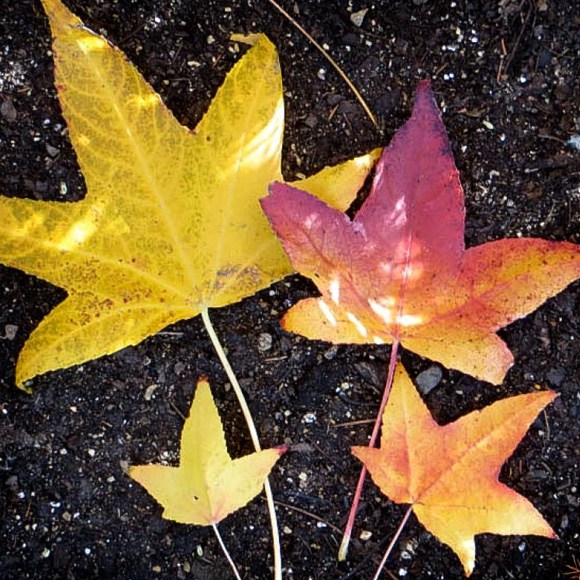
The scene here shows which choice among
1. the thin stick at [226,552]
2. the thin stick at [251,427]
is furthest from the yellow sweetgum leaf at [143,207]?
the thin stick at [226,552]

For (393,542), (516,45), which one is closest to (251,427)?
(393,542)

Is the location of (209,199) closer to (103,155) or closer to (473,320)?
(103,155)

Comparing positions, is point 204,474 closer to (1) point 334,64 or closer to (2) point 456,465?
(2) point 456,465

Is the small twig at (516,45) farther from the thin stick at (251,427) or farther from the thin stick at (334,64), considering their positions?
the thin stick at (251,427)

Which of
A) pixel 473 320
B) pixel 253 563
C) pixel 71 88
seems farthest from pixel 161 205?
pixel 253 563

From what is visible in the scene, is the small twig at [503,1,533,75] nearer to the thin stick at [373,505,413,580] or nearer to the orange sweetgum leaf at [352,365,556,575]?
the orange sweetgum leaf at [352,365,556,575]

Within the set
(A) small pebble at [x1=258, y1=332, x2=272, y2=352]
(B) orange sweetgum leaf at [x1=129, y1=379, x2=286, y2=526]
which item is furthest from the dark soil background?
(B) orange sweetgum leaf at [x1=129, y1=379, x2=286, y2=526]
